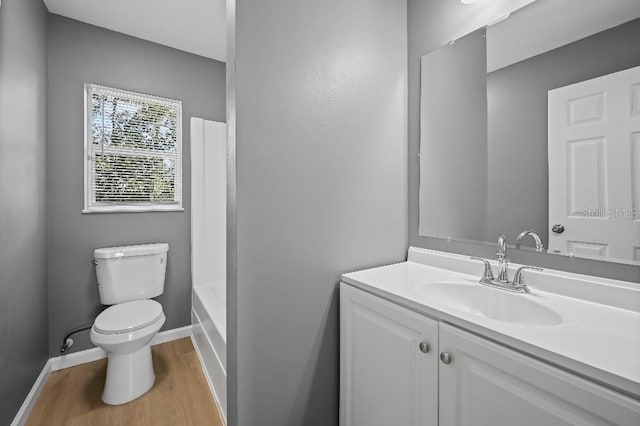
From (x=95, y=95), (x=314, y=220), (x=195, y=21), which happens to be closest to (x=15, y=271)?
(x=95, y=95)

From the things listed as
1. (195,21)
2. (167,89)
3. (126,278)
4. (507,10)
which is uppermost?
(195,21)

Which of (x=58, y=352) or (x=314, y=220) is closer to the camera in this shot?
(x=314, y=220)

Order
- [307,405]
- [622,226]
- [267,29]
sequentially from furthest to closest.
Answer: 1. [307,405]
2. [267,29]
3. [622,226]

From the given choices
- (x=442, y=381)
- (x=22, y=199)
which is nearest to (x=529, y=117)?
(x=442, y=381)

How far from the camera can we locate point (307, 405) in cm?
120

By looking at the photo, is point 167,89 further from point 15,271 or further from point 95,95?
point 15,271

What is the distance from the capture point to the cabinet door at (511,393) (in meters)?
0.57

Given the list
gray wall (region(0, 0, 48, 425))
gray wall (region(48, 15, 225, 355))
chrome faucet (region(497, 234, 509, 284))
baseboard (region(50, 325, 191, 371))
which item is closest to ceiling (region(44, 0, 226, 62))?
gray wall (region(48, 15, 225, 355))

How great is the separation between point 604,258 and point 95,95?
122 inches

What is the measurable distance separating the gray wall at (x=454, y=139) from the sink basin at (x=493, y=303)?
273 mm

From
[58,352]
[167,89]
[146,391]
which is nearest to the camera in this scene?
[146,391]

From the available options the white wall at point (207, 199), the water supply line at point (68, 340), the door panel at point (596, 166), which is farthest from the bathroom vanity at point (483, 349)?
the water supply line at point (68, 340)

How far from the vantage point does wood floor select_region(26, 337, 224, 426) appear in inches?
62.4

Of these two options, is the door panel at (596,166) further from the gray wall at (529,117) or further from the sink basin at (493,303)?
the sink basin at (493,303)
